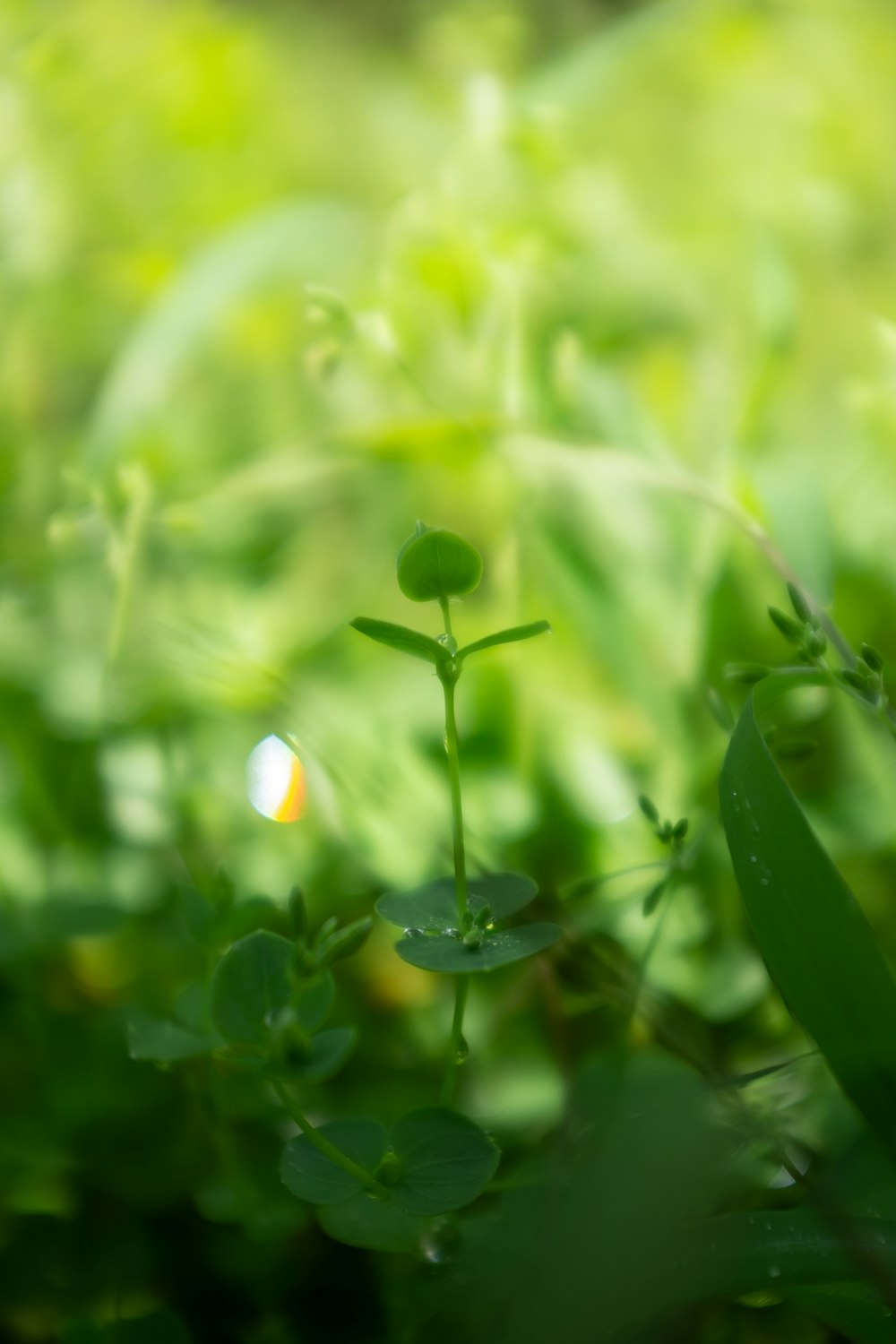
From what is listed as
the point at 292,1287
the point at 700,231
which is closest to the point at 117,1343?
the point at 292,1287

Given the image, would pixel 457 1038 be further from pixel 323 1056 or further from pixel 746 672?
pixel 746 672

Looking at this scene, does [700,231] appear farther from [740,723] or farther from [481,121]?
[740,723]

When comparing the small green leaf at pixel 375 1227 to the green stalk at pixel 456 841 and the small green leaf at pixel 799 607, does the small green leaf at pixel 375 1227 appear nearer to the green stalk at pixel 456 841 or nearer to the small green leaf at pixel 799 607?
the green stalk at pixel 456 841

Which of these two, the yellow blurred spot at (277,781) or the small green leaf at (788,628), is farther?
the yellow blurred spot at (277,781)

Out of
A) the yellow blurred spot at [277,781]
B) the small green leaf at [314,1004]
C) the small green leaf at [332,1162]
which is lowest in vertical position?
the yellow blurred spot at [277,781]

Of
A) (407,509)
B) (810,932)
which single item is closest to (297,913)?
(810,932)

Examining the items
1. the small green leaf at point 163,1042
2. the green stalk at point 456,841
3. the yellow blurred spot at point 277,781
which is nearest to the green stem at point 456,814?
the green stalk at point 456,841

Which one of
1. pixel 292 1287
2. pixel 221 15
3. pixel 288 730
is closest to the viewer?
pixel 292 1287
